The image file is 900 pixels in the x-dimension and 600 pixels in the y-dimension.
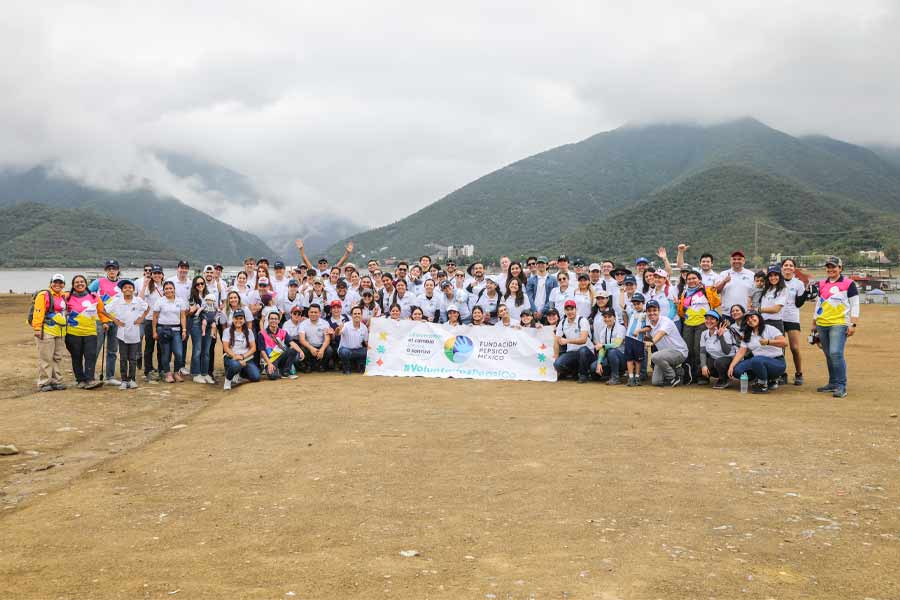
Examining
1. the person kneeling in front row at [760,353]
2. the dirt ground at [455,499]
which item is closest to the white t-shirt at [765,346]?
the person kneeling in front row at [760,353]

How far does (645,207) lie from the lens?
6084 centimetres

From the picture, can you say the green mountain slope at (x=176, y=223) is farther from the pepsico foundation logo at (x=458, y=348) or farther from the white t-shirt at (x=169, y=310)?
the pepsico foundation logo at (x=458, y=348)

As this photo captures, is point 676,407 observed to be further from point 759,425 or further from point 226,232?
point 226,232

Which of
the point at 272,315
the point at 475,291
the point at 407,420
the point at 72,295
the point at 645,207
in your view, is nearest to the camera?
the point at 407,420

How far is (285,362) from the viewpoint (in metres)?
11.0

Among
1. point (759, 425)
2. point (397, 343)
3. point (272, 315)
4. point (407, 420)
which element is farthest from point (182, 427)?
point (759, 425)

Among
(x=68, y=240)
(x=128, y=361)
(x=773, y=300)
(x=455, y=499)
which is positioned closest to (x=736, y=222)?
(x=773, y=300)

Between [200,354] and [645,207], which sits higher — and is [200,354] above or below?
below

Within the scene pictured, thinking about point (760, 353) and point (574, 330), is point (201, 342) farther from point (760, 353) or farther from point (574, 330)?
point (760, 353)

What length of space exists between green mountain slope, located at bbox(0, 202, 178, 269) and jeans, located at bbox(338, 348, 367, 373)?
87.6 metres

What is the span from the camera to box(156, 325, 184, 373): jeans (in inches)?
414

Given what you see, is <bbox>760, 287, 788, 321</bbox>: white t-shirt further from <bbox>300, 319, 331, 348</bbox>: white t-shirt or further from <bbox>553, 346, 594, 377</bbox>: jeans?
<bbox>300, 319, 331, 348</bbox>: white t-shirt

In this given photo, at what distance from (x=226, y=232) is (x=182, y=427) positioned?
7281 inches

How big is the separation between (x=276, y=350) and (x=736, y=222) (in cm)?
5074
